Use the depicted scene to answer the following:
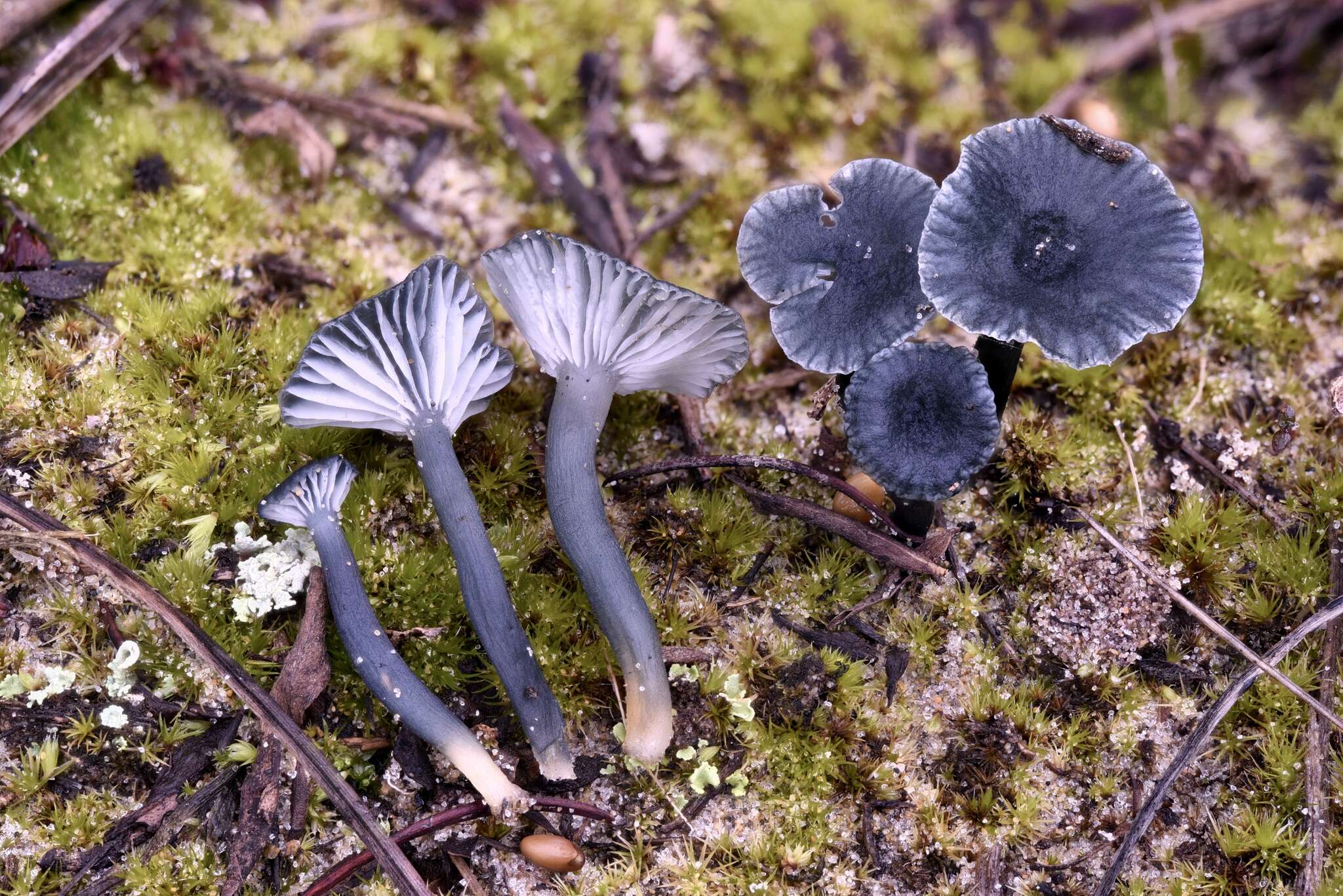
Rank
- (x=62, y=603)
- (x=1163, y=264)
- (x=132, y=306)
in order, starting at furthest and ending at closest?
(x=132, y=306) < (x=62, y=603) < (x=1163, y=264)

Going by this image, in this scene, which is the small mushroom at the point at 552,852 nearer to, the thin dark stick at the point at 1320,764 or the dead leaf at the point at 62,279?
the thin dark stick at the point at 1320,764

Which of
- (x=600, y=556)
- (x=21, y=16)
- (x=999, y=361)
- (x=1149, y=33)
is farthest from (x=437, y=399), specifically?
(x=1149, y=33)

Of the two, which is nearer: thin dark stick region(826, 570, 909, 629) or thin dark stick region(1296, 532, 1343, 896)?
thin dark stick region(1296, 532, 1343, 896)

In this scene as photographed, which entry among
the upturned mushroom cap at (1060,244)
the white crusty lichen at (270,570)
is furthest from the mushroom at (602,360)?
the white crusty lichen at (270,570)

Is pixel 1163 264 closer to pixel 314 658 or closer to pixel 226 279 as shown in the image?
pixel 314 658

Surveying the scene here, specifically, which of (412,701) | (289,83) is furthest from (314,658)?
(289,83)

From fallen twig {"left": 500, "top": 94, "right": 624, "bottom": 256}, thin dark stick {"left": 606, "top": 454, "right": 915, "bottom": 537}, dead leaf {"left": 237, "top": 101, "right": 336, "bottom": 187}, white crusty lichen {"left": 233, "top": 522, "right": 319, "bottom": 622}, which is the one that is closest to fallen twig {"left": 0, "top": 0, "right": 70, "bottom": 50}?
dead leaf {"left": 237, "top": 101, "right": 336, "bottom": 187}

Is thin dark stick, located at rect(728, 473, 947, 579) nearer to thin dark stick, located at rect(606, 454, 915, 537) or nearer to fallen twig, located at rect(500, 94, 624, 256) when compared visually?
thin dark stick, located at rect(606, 454, 915, 537)
